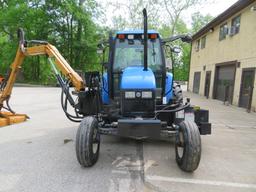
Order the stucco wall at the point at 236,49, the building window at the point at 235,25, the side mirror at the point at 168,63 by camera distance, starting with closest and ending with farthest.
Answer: the side mirror at the point at 168,63, the stucco wall at the point at 236,49, the building window at the point at 235,25

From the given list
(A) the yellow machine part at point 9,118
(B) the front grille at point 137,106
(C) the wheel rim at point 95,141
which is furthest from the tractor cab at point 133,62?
(A) the yellow machine part at point 9,118

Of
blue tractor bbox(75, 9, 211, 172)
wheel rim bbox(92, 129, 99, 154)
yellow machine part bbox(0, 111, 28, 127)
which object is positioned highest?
blue tractor bbox(75, 9, 211, 172)

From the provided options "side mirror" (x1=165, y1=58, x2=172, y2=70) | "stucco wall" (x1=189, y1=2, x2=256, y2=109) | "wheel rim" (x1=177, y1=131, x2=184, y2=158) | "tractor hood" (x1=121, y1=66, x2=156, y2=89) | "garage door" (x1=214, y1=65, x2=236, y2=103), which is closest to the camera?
"wheel rim" (x1=177, y1=131, x2=184, y2=158)

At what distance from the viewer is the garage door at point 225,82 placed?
43.7 ft

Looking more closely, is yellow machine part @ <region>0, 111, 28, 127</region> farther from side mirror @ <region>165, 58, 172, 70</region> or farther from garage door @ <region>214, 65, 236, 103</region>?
garage door @ <region>214, 65, 236, 103</region>

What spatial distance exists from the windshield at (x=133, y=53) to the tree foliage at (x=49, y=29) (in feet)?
78.1

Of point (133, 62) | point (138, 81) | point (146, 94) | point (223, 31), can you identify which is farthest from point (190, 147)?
point (223, 31)

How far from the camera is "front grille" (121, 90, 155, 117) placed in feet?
13.3

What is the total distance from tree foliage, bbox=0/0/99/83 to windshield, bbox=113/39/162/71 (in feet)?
78.1

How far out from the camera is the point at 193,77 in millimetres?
22406

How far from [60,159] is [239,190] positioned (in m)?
2.81

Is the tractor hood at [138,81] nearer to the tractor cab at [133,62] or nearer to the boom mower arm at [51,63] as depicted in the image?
the tractor cab at [133,62]

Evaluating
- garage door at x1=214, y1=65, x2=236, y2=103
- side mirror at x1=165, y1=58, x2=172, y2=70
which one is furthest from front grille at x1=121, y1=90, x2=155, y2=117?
garage door at x1=214, y1=65, x2=236, y2=103

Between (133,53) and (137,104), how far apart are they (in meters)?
1.37
